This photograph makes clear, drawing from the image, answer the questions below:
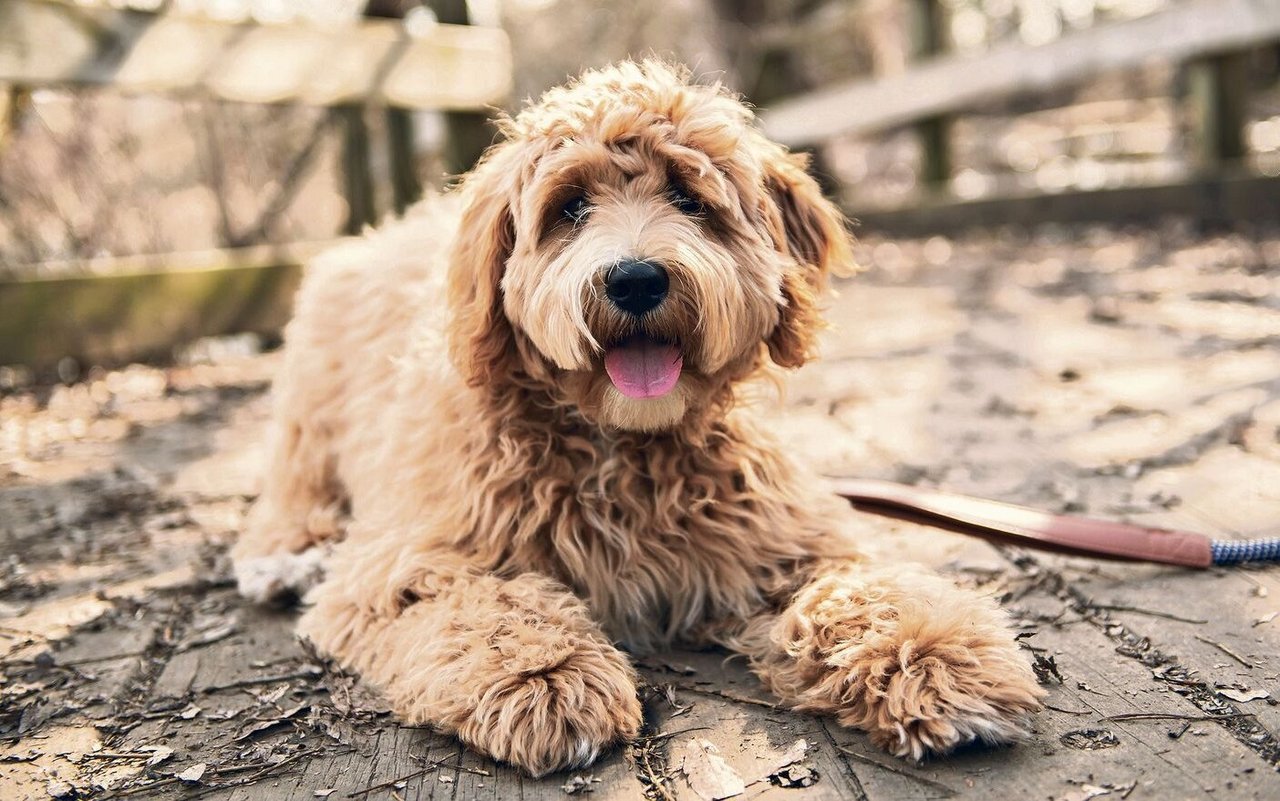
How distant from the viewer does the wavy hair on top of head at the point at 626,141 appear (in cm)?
292

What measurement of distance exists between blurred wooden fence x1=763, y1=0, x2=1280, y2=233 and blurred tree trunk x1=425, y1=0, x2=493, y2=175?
511cm

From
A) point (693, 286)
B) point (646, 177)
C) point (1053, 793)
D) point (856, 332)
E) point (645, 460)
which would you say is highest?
point (646, 177)

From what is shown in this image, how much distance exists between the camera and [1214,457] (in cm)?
383

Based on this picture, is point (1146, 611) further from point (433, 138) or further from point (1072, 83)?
point (433, 138)

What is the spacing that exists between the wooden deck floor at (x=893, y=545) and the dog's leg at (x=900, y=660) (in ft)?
0.20

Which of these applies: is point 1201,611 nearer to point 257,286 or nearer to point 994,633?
point 994,633

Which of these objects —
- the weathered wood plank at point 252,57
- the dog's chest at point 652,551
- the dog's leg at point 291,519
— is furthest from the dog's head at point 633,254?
the weathered wood plank at point 252,57

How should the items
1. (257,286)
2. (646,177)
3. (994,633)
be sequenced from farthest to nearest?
(257,286)
(646,177)
(994,633)

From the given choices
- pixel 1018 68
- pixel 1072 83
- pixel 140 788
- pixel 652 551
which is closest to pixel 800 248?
pixel 652 551

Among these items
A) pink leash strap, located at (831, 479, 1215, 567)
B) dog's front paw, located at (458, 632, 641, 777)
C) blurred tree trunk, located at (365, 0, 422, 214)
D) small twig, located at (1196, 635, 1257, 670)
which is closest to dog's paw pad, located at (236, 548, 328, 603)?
dog's front paw, located at (458, 632, 641, 777)

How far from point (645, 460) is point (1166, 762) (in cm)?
149

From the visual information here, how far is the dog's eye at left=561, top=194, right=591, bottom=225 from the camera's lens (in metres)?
2.90

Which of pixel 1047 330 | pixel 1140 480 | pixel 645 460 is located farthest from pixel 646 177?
pixel 1047 330

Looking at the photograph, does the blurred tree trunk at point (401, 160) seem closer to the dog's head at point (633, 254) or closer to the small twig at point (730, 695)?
the dog's head at point (633, 254)
